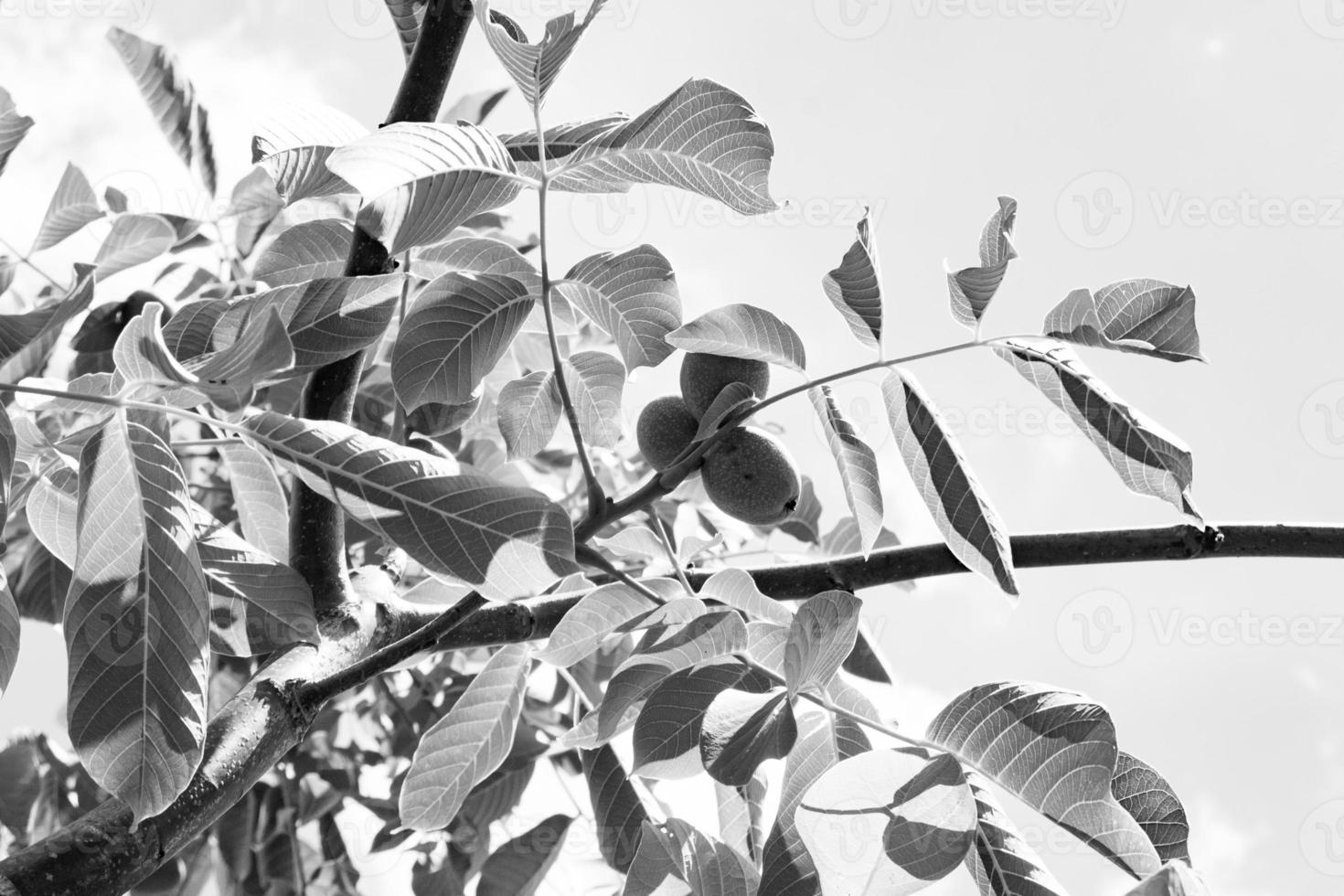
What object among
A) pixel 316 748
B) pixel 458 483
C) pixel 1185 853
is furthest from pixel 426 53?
pixel 316 748

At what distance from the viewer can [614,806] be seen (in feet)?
4.22

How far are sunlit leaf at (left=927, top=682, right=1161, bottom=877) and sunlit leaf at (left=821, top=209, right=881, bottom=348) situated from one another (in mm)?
388

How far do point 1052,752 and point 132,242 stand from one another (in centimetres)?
139

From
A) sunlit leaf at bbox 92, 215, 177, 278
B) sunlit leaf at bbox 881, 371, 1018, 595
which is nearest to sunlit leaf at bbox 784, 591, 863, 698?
sunlit leaf at bbox 881, 371, 1018, 595

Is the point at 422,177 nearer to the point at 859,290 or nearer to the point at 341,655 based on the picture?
the point at 859,290

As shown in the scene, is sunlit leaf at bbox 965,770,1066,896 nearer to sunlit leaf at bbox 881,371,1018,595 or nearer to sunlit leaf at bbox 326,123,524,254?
sunlit leaf at bbox 881,371,1018,595

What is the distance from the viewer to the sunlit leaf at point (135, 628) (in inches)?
30.0

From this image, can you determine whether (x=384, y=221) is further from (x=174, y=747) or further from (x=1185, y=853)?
(x=1185, y=853)

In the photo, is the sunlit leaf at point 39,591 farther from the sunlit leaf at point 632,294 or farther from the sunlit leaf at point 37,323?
the sunlit leaf at point 632,294

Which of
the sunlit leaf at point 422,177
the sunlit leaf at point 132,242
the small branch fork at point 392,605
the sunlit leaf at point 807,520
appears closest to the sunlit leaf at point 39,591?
the sunlit leaf at point 132,242

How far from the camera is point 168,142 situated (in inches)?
71.4

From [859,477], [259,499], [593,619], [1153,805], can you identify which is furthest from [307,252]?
[1153,805]

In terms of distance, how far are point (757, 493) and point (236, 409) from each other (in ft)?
1.99

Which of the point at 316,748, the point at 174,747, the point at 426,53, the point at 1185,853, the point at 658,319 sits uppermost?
the point at 426,53
